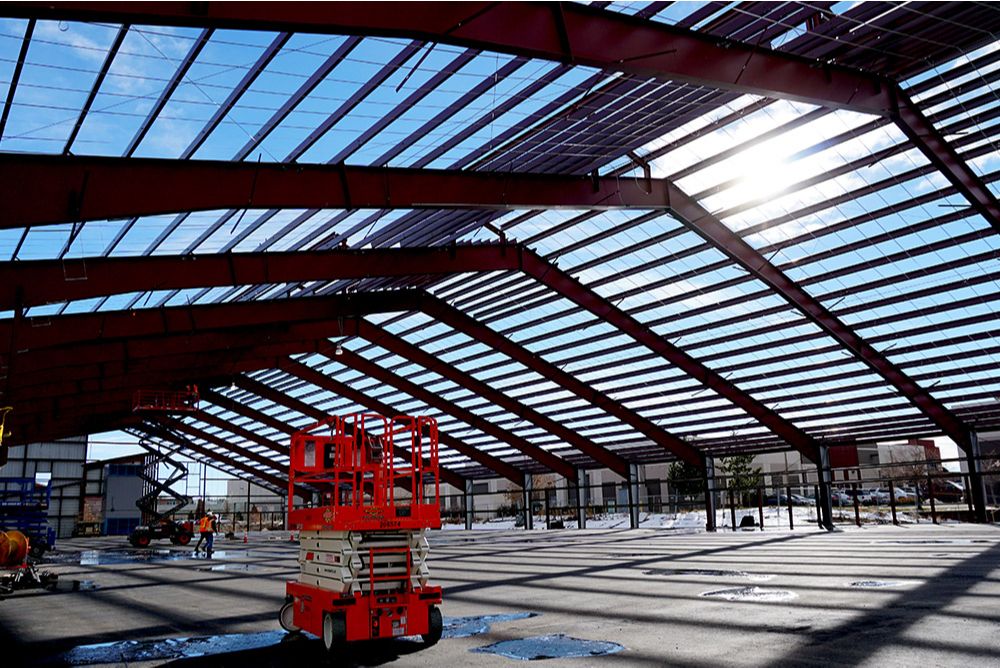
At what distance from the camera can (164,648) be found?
33.7ft

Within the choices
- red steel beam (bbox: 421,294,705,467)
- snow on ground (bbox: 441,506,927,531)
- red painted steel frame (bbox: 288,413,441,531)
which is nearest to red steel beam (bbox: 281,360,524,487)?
snow on ground (bbox: 441,506,927,531)

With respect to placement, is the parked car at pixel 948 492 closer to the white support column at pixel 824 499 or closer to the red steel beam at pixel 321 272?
the white support column at pixel 824 499

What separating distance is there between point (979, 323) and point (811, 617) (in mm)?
20222

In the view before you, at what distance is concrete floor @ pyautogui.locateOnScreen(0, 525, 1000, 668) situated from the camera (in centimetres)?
866


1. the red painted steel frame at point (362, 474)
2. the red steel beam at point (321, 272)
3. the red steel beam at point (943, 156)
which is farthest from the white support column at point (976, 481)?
the red painted steel frame at point (362, 474)

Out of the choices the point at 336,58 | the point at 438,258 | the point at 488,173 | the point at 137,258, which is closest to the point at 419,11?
the point at 336,58

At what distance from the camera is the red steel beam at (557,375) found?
114ft

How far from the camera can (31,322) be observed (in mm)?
24266

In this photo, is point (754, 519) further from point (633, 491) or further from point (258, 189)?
point (258, 189)

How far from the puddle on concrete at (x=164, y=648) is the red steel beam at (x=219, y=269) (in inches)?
459

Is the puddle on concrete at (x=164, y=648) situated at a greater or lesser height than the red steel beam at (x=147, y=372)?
lesser

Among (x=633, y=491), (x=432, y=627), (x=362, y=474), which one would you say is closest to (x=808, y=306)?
(x=633, y=491)

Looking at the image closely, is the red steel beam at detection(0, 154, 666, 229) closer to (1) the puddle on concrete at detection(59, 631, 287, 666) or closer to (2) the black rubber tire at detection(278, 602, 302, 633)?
(1) the puddle on concrete at detection(59, 631, 287, 666)

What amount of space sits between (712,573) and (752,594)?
12.1 feet
